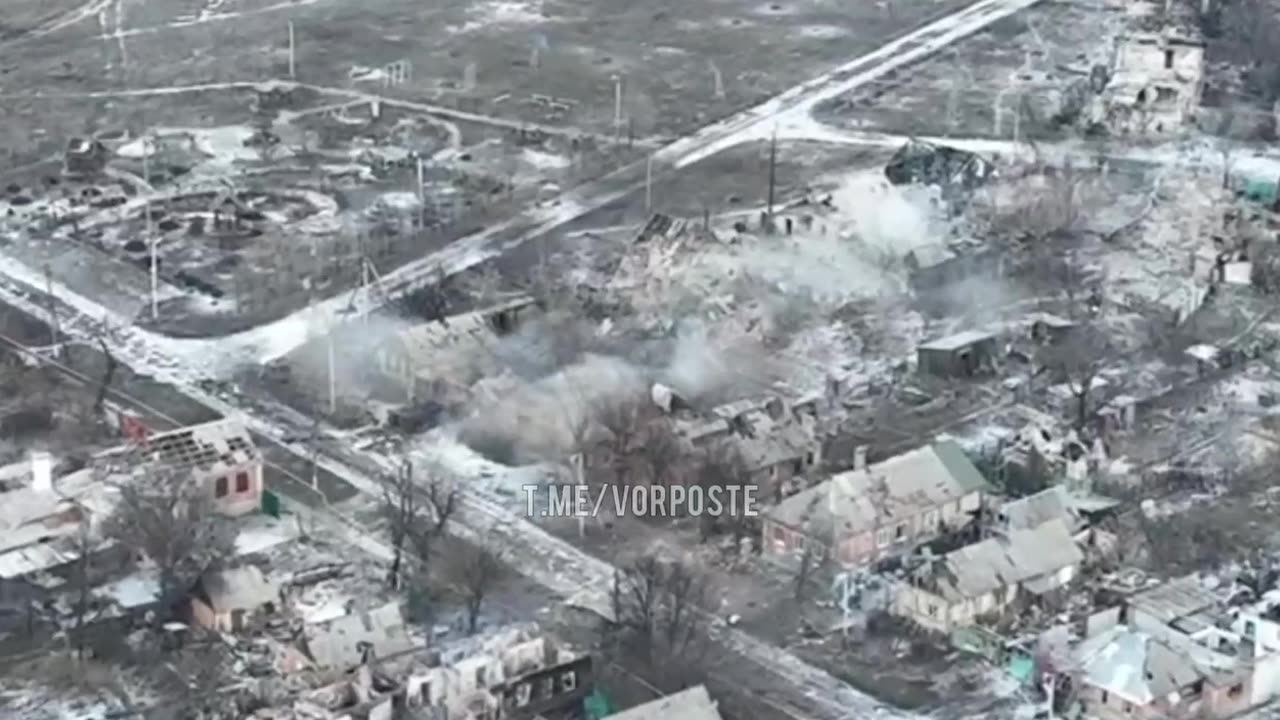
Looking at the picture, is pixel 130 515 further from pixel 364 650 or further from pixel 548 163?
pixel 548 163

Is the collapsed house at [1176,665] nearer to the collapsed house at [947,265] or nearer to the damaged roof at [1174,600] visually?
the damaged roof at [1174,600]

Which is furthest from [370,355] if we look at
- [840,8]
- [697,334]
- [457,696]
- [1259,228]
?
[840,8]

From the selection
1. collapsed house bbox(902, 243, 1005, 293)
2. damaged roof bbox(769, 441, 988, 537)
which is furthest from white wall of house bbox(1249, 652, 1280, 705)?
collapsed house bbox(902, 243, 1005, 293)

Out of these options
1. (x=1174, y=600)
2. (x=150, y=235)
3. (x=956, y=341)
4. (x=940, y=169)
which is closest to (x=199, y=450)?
(x=956, y=341)

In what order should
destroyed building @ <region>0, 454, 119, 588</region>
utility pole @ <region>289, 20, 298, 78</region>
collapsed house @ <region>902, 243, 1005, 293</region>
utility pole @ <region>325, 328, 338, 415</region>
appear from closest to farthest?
destroyed building @ <region>0, 454, 119, 588</region>, utility pole @ <region>325, 328, 338, 415</region>, collapsed house @ <region>902, 243, 1005, 293</region>, utility pole @ <region>289, 20, 298, 78</region>

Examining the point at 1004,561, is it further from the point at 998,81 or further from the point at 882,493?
the point at 998,81

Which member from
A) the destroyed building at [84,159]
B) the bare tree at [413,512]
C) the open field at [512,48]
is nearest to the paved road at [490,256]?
the bare tree at [413,512]
